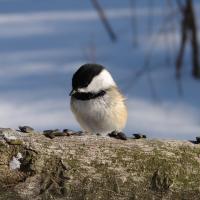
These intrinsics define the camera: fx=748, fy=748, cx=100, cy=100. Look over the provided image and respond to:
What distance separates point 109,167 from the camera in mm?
1688

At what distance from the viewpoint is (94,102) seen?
2.88 meters

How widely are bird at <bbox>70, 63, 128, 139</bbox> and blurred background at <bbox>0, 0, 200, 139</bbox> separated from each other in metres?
1.72

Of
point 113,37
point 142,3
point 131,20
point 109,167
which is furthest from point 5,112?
point 109,167

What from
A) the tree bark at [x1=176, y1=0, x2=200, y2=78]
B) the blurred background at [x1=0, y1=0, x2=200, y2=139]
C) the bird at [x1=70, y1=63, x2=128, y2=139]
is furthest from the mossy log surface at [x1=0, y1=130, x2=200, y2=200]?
the tree bark at [x1=176, y1=0, x2=200, y2=78]

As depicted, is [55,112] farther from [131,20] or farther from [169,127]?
[131,20]

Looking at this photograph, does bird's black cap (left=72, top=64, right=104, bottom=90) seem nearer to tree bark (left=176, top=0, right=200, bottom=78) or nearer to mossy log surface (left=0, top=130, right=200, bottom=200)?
mossy log surface (left=0, top=130, right=200, bottom=200)

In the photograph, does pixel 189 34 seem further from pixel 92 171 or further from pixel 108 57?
pixel 92 171

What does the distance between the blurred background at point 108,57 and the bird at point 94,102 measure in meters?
1.72

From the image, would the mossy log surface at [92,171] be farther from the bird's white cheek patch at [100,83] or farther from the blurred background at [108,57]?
the blurred background at [108,57]

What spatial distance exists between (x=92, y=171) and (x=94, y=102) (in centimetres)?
121

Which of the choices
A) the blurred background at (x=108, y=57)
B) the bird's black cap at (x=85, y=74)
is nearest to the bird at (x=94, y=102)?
the bird's black cap at (x=85, y=74)

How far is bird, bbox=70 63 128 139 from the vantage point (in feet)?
9.40

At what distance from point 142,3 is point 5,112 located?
2.79 meters

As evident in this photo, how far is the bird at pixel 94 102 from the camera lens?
2865 millimetres
